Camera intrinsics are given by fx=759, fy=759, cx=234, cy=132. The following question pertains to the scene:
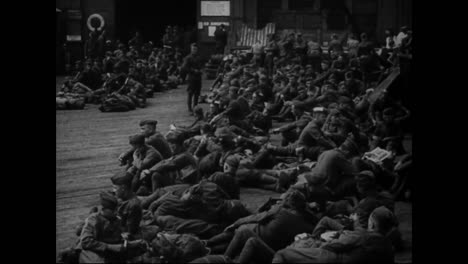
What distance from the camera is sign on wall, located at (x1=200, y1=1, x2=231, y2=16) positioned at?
3647cm

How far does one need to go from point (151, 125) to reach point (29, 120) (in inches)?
170

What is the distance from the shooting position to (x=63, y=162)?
1475 centimetres

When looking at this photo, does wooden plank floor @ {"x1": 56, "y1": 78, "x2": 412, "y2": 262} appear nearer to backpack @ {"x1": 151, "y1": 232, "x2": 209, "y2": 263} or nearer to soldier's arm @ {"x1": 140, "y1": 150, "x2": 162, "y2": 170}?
soldier's arm @ {"x1": 140, "y1": 150, "x2": 162, "y2": 170}

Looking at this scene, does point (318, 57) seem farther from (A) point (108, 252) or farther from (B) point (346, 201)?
(A) point (108, 252)

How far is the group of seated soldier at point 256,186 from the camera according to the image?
8.53 metres

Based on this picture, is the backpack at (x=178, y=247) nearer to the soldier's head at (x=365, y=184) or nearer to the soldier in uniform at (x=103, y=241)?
the soldier in uniform at (x=103, y=241)

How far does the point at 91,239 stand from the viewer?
8633 mm

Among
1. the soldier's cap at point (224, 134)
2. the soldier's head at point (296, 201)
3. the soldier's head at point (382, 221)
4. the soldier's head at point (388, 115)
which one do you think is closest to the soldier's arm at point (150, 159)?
the soldier's cap at point (224, 134)

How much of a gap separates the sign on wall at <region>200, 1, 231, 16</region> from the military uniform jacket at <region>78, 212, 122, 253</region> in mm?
28493

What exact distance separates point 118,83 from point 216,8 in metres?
13.3

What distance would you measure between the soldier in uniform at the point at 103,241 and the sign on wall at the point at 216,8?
28419 millimetres

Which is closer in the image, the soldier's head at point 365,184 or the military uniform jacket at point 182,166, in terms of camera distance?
the soldier's head at point 365,184

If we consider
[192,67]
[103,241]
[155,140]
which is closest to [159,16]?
[192,67]

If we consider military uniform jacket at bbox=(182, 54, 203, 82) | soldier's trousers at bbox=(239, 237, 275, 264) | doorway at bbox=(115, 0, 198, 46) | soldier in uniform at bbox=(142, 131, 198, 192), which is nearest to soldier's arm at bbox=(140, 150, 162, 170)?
soldier in uniform at bbox=(142, 131, 198, 192)
